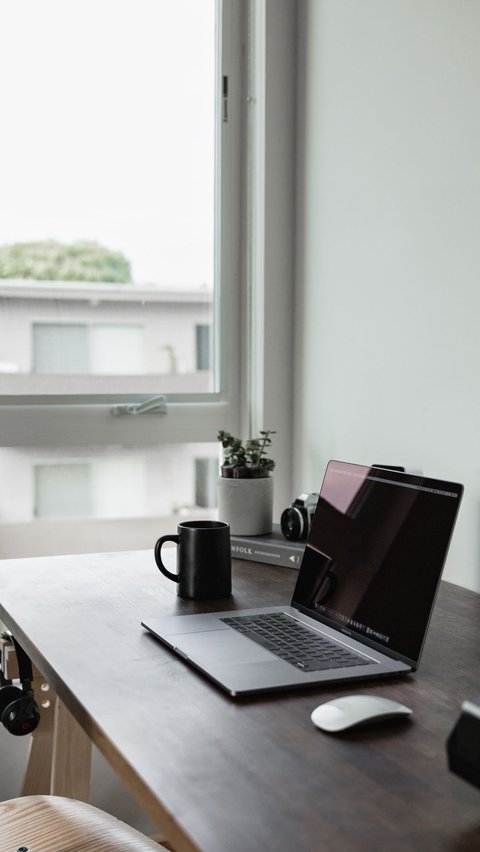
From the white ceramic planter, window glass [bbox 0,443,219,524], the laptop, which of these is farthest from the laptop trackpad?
window glass [bbox 0,443,219,524]

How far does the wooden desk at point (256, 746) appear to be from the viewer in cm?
67

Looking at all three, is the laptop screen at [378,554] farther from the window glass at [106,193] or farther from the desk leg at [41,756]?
the window glass at [106,193]

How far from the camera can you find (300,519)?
5.25 feet

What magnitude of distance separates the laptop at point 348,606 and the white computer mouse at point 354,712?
0.09 metres

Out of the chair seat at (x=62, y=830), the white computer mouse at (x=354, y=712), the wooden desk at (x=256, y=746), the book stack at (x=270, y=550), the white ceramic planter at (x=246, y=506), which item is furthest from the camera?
the white ceramic planter at (x=246, y=506)

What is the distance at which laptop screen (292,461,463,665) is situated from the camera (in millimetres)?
1041

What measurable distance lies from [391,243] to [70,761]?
3.47ft

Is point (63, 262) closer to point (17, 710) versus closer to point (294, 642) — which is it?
point (17, 710)

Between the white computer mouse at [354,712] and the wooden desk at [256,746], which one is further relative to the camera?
the white computer mouse at [354,712]

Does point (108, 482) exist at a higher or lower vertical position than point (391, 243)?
lower

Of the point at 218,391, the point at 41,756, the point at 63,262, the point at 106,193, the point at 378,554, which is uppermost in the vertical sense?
the point at 106,193

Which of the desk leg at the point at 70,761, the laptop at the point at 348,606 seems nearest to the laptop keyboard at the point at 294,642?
the laptop at the point at 348,606

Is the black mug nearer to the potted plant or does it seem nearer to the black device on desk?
the potted plant

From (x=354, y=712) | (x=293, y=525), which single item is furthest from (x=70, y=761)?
(x=354, y=712)
